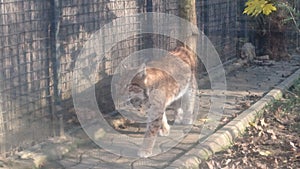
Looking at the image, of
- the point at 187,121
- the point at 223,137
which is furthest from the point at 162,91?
the point at 187,121

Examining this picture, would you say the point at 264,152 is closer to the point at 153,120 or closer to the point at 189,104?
the point at 153,120

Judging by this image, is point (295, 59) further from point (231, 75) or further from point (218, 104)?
point (218, 104)

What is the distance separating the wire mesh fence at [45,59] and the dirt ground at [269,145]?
6.07 feet

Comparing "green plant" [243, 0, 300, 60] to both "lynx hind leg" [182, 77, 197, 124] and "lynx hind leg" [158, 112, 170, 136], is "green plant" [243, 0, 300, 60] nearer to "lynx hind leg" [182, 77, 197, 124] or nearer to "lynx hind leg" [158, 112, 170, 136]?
"lynx hind leg" [182, 77, 197, 124]

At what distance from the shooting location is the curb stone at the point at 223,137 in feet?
17.9

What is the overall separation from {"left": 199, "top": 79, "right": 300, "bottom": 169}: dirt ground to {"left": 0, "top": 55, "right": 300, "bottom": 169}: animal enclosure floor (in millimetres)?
409

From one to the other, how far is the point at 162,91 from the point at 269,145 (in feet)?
4.54

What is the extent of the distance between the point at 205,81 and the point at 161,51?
143 centimetres

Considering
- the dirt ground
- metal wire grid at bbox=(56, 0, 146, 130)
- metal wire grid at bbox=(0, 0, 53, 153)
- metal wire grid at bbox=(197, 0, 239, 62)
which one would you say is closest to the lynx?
the dirt ground

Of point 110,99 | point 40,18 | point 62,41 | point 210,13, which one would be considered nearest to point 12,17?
point 40,18

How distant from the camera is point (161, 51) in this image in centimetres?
792

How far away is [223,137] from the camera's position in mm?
6195

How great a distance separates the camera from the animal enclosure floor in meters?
5.61

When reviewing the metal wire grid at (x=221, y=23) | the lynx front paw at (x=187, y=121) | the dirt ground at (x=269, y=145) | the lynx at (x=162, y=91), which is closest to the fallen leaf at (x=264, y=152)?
the dirt ground at (x=269, y=145)
